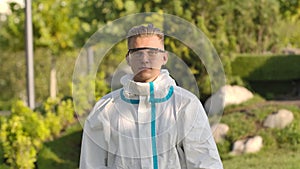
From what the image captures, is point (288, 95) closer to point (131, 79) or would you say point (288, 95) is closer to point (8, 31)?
point (8, 31)

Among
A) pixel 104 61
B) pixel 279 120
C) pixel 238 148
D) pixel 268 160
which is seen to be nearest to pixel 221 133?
pixel 238 148

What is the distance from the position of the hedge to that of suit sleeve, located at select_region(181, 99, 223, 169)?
46.4ft

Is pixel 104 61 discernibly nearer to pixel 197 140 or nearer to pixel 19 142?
pixel 19 142

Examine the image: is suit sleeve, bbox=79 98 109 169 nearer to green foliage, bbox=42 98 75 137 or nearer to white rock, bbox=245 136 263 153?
white rock, bbox=245 136 263 153

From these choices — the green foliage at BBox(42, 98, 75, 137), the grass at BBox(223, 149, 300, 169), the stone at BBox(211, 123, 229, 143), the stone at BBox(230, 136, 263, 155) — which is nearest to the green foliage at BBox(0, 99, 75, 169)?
the green foliage at BBox(42, 98, 75, 137)

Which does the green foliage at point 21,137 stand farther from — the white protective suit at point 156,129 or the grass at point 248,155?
the white protective suit at point 156,129

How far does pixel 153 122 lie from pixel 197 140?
0.19 metres

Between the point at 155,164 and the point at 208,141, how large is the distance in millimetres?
233

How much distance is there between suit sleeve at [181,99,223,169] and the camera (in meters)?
2.77

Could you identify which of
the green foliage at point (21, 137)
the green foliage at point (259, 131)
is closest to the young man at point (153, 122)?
the green foliage at point (21, 137)

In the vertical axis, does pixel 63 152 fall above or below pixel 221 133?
below

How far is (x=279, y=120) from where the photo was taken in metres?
10.2

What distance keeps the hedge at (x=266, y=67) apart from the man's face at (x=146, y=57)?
46.6 ft

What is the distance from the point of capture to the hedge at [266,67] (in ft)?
55.1
